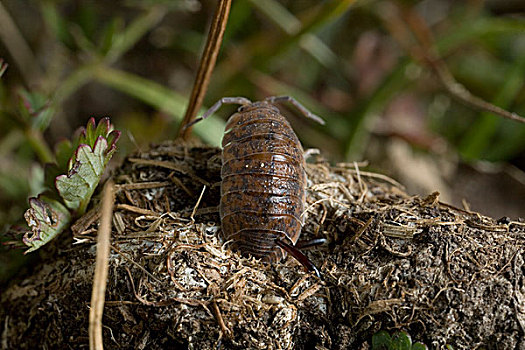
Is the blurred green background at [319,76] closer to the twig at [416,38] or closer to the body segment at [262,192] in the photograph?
the twig at [416,38]

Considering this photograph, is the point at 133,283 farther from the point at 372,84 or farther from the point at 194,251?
the point at 372,84

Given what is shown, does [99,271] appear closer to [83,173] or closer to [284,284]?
[83,173]

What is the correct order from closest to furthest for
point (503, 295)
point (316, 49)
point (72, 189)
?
point (503, 295), point (72, 189), point (316, 49)

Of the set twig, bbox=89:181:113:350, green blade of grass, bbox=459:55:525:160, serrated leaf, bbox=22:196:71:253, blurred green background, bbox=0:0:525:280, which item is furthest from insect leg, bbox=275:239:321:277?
green blade of grass, bbox=459:55:525:160

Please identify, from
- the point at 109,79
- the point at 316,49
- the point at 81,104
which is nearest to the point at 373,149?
the point at 316,49

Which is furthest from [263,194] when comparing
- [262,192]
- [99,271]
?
[99,271]

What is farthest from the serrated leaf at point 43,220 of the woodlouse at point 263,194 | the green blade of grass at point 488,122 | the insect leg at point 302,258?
the green blade of grass at point 488,122
